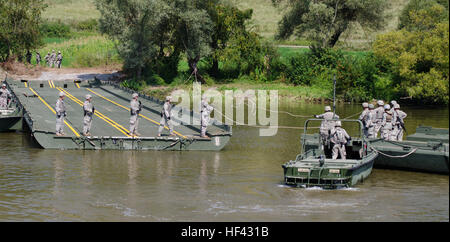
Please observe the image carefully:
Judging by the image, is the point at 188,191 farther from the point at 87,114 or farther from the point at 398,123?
the point at 398,123

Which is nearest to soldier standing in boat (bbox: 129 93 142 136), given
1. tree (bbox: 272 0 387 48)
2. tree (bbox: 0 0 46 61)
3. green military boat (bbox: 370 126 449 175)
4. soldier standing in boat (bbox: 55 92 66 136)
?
soldier standing in boat (bbox: 55 92 66 136)

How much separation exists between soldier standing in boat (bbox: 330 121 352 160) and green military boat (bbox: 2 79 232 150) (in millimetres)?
6071

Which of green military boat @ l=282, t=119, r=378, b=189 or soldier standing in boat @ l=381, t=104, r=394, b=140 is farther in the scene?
soldier standing in boat @ l=381, t=104, r=394, b=140

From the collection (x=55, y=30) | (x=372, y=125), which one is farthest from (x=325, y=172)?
(x=55, y=30)

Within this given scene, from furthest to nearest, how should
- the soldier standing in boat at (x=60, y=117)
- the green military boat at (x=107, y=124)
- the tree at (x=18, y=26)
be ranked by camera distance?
1. the tree at (x=18, y=26)
2. the soldier standing in boat at (x=60, y=117)
3. the green military boat at (x=107, y=124)

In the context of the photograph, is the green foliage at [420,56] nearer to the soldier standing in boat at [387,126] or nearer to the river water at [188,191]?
the soldier standing in boat at [387,126]

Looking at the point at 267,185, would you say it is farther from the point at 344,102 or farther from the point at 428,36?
the point at 344,102

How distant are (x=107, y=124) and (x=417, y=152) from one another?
47.2 feet

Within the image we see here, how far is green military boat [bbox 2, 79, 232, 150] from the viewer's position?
26.5 m

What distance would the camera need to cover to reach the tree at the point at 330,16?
53.6 metres

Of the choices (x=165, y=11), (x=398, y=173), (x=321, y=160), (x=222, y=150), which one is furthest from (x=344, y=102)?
(x=321, y=160)

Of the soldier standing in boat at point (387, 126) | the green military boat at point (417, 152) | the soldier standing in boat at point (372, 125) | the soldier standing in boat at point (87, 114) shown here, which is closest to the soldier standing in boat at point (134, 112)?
the soldier standing in boat at point (87, 114)

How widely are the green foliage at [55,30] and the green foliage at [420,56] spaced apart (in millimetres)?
44410

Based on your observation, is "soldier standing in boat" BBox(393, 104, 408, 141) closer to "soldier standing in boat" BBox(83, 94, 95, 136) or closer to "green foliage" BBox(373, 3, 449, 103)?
"soldier standing in boat" BBox(83, 94, 95, 136)
